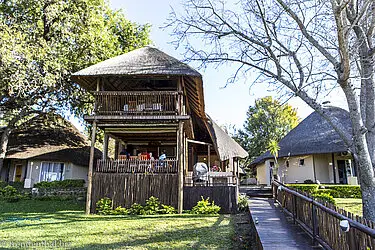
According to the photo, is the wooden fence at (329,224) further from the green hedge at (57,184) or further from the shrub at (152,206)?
the green hedge at (57,184)

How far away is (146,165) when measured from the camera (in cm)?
1065

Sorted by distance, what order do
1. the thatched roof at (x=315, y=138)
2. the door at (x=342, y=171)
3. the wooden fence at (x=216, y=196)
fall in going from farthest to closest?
the door at (x=342, y=171) → the thatched roof at (x=315, y=138) → the wooden fence at (x=216, y=196)

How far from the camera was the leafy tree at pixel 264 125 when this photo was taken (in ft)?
118

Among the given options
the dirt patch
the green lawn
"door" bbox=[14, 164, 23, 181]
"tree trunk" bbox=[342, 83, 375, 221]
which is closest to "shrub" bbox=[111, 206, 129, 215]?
the green lawn

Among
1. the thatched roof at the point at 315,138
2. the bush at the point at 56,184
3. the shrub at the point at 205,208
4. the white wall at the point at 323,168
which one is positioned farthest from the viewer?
the white wall at the point at 323,168

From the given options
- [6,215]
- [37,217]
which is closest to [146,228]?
[37,217]

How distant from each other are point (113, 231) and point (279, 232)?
418 centimetres

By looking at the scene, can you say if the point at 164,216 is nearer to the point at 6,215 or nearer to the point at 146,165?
the point at 146,165

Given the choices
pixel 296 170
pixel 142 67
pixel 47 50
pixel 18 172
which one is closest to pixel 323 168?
pixel 296 170

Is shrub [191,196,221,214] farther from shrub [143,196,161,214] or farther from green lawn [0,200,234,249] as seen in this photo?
shrub [143,196,161,214]

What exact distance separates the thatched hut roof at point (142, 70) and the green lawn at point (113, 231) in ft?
17.8

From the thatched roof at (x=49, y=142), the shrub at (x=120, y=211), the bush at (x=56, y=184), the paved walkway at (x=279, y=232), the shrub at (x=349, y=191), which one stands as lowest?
the shrub at (x=120, y=211)

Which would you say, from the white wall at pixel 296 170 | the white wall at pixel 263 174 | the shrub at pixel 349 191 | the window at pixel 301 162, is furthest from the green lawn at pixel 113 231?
the white wall at pixel 263 174

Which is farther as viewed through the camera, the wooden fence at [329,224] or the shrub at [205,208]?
the shrub at [205,208]
